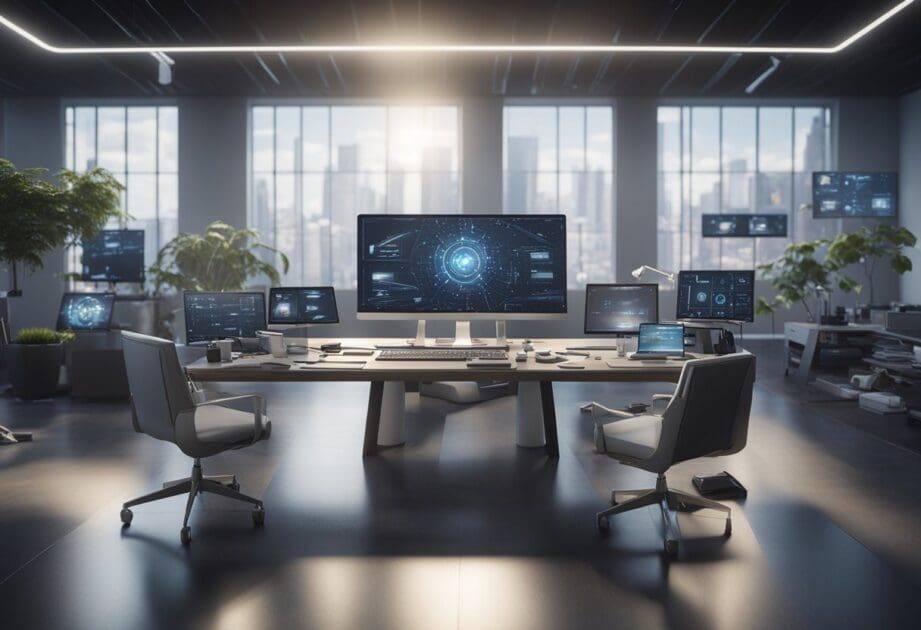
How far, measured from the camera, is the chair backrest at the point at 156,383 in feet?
10.9

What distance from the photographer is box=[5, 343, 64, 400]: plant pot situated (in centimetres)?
688

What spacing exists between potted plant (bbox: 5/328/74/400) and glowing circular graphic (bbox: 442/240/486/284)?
15.0 feet

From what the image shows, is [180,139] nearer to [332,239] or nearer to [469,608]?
[332,239]

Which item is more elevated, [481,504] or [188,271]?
[188,271]

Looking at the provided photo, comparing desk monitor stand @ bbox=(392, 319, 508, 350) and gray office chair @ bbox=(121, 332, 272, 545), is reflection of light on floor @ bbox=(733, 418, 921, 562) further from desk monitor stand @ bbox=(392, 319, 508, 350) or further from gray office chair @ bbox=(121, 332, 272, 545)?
gray office chair @ bbox=(121, 332, 272, 545)

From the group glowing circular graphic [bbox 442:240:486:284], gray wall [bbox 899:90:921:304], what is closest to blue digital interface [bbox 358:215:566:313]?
glowing circular graphic [bbox 442:240:486:284]

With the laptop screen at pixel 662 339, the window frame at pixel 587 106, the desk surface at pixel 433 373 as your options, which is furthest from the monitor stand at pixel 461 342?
the window frame at pixel 587 106

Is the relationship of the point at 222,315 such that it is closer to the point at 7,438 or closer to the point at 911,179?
the point at 7,438

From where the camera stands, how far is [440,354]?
13.2 feet

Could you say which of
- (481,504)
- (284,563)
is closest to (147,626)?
(284,563)

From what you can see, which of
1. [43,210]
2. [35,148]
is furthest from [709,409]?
[35,148]

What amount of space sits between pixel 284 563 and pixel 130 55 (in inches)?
340

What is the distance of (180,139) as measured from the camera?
39.7 feet

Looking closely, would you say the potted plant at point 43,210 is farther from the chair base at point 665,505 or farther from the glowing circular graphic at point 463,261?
the chair base at point 665,505
